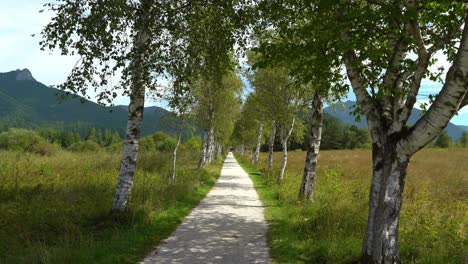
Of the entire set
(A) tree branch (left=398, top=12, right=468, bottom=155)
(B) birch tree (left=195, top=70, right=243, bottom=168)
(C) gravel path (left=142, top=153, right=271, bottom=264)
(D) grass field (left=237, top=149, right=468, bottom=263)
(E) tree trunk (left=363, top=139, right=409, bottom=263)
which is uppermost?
(B) birch tree (left=195, top=70, right=243, bottom=168)

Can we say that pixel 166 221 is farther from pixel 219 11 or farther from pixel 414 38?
pixel 414 38

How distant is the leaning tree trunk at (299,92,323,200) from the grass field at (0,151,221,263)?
4.67 m

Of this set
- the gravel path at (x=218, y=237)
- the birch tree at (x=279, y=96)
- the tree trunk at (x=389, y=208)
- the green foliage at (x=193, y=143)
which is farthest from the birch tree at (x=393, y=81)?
the green foliage at (x=193, y=143)

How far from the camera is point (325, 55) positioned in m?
7.15

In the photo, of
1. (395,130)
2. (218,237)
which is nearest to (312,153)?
(218,237)

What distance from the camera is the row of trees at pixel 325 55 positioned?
6230 mm

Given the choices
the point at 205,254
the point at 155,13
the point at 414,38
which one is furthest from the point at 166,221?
the point at 414,38

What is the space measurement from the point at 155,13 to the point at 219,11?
250cm

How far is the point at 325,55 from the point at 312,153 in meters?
8.36

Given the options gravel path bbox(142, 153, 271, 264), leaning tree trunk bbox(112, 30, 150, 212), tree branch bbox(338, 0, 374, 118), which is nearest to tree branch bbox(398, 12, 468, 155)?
tree branch bbox(338, 0, 374, 118)

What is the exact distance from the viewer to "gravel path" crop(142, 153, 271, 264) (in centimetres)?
782

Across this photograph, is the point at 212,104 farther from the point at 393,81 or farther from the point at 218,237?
the point at 393,81

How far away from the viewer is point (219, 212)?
1327 centimetres

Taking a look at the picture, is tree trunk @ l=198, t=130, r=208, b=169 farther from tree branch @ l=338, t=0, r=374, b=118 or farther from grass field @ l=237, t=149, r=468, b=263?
tree branch @ l=338, t=0, r=374, b=118
